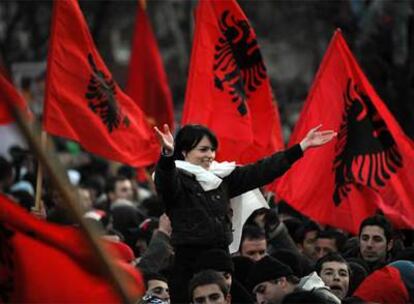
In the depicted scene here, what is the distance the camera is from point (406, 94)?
22359mm

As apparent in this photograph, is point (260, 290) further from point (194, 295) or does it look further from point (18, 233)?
point (18, 233)

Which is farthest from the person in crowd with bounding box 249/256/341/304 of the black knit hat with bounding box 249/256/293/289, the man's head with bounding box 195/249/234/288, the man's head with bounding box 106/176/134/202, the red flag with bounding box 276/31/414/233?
the man's head with bounding box 106/176/134/202

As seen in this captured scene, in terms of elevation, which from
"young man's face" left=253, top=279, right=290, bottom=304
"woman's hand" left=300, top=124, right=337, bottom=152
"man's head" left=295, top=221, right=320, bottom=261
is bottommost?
"man's head" left=295, top=221, right=320, bottom=261

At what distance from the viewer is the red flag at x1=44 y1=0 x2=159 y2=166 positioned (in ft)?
A: 42.9

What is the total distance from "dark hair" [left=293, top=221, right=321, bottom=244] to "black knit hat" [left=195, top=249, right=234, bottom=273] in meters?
3.50

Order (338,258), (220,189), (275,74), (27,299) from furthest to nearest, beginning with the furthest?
1. (275,74)
2. (338,258)
3. (220,189)
4. (27,299)

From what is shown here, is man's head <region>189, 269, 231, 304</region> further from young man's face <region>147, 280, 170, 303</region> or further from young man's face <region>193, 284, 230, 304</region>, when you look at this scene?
young man's face <region>147, 280, 170, 303</region>

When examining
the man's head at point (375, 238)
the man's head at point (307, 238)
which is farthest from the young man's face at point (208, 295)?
the man's head at point (307, 238)

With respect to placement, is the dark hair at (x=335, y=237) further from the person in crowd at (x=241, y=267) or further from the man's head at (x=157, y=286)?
the man's head at (x=157, y=286)

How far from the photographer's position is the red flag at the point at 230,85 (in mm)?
13023

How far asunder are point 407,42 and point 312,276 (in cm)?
1402

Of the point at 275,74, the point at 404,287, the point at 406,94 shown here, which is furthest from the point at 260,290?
the point at 275,74

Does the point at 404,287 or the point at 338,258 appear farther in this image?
the point at 338,258

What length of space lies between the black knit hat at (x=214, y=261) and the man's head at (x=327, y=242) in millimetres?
2894
